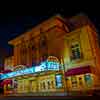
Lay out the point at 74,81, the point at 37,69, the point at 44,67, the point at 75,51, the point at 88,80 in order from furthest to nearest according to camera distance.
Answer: the point at 37,69
the point at 44,67
the point at 75,51
the point at 74,81
the point at 88,80

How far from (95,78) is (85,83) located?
4.21ft

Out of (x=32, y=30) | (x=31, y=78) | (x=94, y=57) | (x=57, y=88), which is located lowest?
(x=57, y=88)

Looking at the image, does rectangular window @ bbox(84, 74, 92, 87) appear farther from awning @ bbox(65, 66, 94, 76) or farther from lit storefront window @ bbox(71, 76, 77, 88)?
lit storefront window @ bbox(71, 76, 77, 88)

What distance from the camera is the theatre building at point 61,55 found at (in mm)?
19375

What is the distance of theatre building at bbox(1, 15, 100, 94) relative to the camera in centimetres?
1938

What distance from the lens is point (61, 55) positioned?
22.0 m

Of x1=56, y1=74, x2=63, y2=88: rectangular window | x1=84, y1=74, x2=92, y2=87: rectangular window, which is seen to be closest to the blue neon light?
x1=56, y1=74, x2=63, y2=88: rectangular window

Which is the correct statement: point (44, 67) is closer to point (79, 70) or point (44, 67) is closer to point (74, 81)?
point (74, 81)

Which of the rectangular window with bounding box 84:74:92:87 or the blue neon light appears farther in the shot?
the blue neon light

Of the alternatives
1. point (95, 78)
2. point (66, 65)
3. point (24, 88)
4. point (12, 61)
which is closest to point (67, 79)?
point (66, 65)

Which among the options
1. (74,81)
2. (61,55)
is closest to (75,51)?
(61,55)

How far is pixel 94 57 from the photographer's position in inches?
747

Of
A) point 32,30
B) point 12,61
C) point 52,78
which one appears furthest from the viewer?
point 12,61

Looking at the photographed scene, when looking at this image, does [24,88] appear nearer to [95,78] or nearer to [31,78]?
[31,78]
